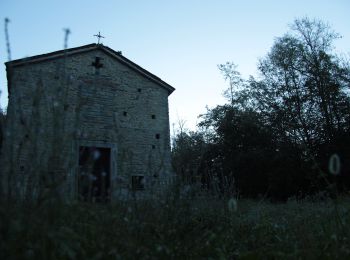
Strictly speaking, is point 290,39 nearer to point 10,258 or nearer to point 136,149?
point 136,149

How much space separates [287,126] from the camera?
79.7 ft

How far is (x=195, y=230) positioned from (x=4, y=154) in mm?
2308

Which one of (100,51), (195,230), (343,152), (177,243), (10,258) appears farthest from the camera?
(343,152)

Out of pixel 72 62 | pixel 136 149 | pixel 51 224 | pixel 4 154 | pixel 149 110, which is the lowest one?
pixel 51 224

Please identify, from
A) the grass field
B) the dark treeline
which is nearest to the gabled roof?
the dark treeline

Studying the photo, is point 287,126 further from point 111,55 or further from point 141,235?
point 141,235

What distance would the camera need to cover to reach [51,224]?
1.83 metres

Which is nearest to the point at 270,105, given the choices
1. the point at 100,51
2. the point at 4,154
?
the point at 100,51

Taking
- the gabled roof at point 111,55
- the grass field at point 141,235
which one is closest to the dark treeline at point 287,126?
the gabled roof at point 111,55

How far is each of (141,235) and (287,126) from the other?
22.9 meters

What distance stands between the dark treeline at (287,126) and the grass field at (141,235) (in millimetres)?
16917

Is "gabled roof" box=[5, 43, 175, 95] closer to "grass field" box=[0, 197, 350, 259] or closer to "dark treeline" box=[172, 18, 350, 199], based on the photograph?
"dark treeline" box=[172, 18, 350, 199]

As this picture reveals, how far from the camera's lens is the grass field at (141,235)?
1.87 meters

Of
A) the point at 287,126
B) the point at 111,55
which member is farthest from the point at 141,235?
the point at 287,126
